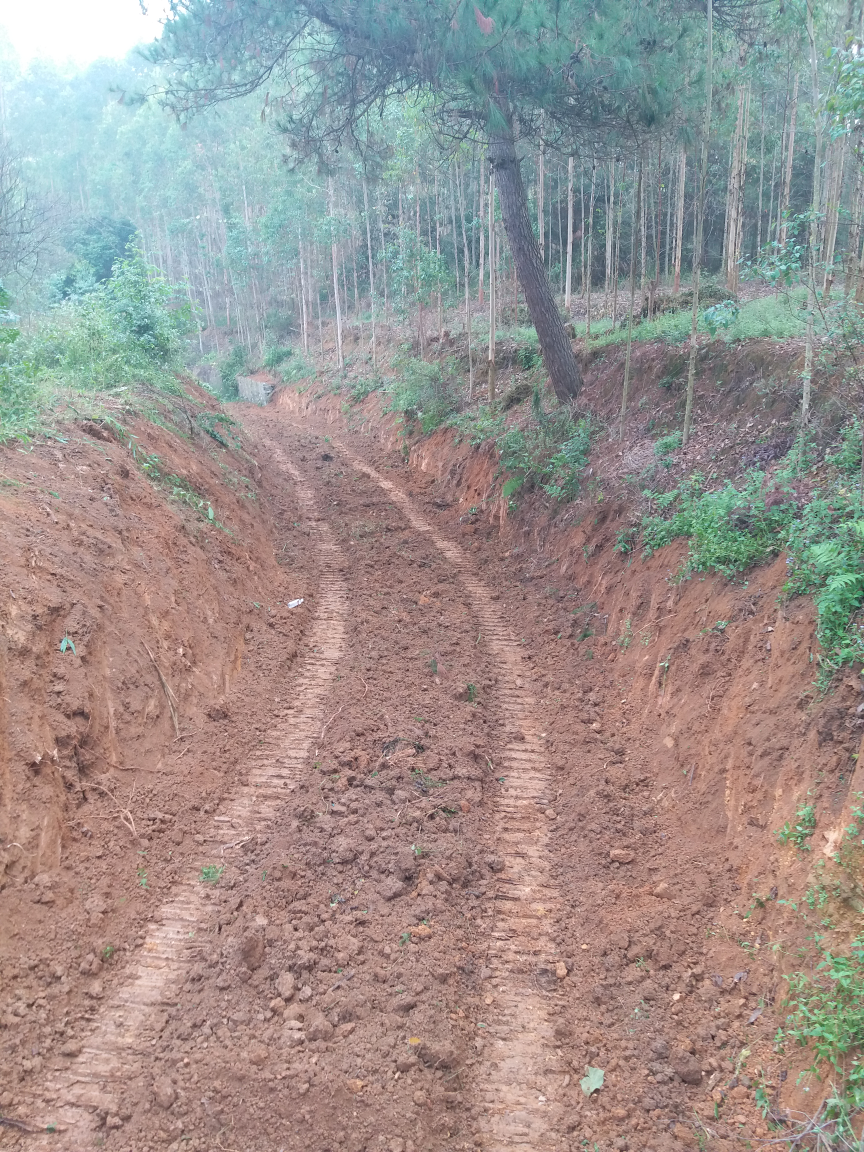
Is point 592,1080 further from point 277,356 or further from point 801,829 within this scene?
point 277,356

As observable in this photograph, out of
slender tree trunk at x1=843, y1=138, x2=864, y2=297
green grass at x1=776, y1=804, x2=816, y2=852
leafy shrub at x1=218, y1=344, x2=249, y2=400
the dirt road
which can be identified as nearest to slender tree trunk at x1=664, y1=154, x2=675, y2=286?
slender tree trunk at x1=843, y1=138, x2=864, y2=297

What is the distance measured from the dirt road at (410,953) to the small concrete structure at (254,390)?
88.4 ft

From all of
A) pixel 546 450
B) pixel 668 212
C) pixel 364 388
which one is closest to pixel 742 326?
pixel 546 450

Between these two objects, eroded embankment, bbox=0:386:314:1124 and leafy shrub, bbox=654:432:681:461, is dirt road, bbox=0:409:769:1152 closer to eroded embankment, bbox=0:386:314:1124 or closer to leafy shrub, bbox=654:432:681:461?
eroded embankment, bbox=0:386:314:1124

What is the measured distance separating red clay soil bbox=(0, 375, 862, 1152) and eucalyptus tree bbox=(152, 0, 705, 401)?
5.42 meters

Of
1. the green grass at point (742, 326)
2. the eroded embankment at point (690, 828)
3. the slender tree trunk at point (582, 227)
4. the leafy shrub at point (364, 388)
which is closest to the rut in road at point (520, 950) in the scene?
the eroded embankment at point (690, 828)

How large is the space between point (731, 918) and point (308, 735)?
12.3 ft

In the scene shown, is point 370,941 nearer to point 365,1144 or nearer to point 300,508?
point 365,1144

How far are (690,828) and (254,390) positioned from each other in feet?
103

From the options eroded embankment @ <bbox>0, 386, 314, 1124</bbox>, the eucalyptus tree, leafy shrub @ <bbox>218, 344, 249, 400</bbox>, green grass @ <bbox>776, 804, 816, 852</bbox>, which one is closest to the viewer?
green grass @ <bbox>776, 804, 816, 852</bbox>

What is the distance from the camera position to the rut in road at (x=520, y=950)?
340 cm

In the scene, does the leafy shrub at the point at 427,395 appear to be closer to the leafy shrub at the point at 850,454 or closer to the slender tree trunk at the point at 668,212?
the slender tree trunk at the point at 668,212

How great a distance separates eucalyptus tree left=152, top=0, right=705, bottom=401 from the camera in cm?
849

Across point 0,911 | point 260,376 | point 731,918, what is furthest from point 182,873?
point 260,376
